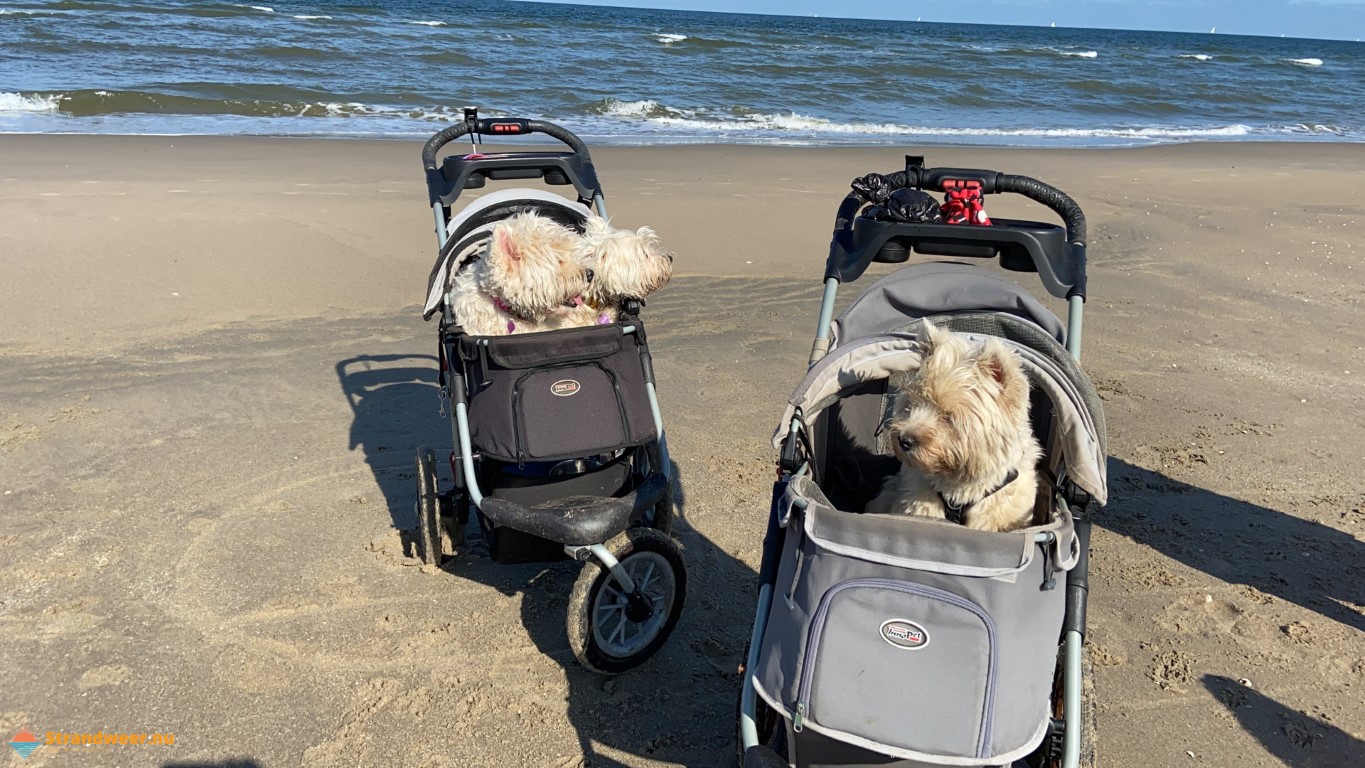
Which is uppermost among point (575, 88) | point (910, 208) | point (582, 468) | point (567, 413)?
point (575, 88)

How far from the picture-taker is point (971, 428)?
2.68 meters

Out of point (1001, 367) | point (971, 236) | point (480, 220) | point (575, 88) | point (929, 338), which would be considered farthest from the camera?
point (575, 88)

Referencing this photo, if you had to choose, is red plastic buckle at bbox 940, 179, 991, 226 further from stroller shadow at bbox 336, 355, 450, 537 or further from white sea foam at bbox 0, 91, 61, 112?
white sea foam at bbox 0, 91, 61, 112

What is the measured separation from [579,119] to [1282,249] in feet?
41.1

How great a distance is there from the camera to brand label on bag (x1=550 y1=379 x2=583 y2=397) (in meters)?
3.55

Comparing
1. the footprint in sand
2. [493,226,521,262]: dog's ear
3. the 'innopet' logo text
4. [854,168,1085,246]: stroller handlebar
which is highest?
[854,168,1085,246]: stroller handlebar

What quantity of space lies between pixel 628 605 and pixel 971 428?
4.96 feet

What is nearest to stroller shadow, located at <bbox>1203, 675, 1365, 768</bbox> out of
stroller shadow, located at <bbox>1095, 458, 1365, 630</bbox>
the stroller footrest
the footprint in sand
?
stroller shadow, located at <bbox>1095, 458, 1365, 630</bbox>

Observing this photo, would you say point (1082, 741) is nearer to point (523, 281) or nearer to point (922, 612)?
point (922, 612)

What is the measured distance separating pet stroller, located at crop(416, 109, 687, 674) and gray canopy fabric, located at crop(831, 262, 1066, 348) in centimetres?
88

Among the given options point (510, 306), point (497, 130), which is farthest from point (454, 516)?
point (497, 130)

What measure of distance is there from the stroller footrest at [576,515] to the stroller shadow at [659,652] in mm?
608

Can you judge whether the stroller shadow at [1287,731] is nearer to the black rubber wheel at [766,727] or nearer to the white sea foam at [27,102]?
the black rubber wheel at [766,727]

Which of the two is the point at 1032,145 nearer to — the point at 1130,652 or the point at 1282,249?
the point at 1282,249
